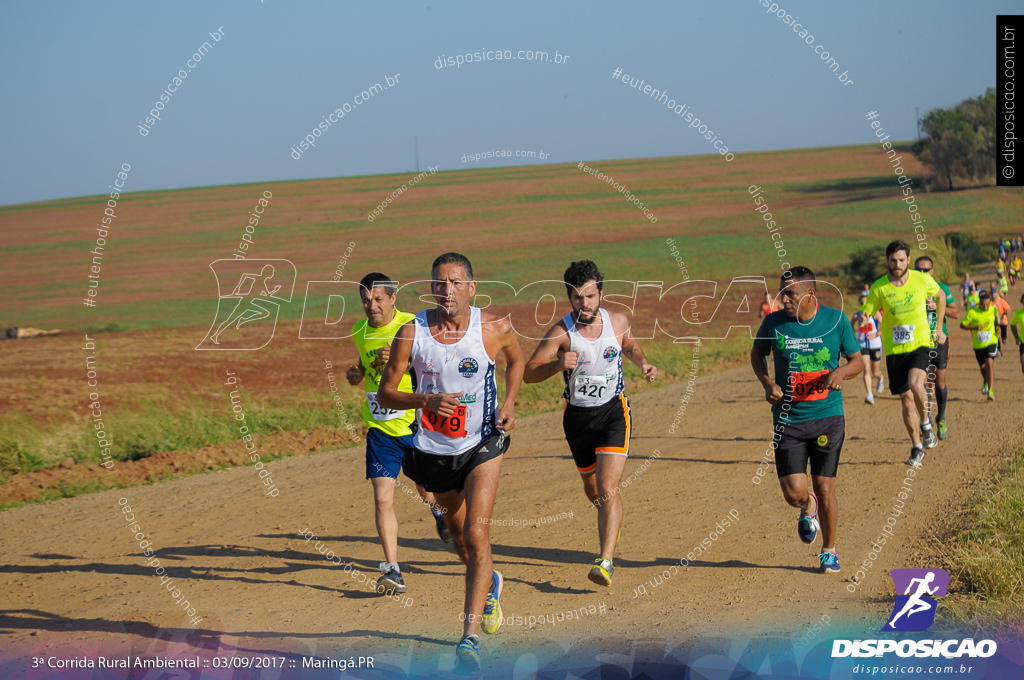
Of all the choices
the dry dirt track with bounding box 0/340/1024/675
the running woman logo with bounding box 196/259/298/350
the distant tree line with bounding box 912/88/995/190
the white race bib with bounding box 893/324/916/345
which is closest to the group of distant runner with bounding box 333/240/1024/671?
the dry dirt track with bounding box 0/340/1024/675

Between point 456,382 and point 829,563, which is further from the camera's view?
point 829,563

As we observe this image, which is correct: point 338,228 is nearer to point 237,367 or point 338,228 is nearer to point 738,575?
point 237,367

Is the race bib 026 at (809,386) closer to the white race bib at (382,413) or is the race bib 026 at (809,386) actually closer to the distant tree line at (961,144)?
the white race bib at (382,413)

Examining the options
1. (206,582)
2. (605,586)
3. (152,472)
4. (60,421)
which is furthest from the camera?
(60,421)

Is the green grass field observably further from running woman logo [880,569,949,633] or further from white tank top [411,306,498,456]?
running woman logo [880,569,949,633]

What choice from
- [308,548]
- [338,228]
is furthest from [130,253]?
[308,548]

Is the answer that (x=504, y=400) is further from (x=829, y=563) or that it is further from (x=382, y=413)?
(x=829, y=563)

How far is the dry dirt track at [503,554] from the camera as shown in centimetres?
598

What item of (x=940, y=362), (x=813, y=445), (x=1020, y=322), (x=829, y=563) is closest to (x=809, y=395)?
(x=813, y=445)

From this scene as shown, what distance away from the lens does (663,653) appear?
5391 mm

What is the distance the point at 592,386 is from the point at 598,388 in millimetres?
48

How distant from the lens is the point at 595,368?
21.6 ft

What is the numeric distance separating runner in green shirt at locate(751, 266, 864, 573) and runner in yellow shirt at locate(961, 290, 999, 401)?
287 inches

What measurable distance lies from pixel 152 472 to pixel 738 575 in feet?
26.6
